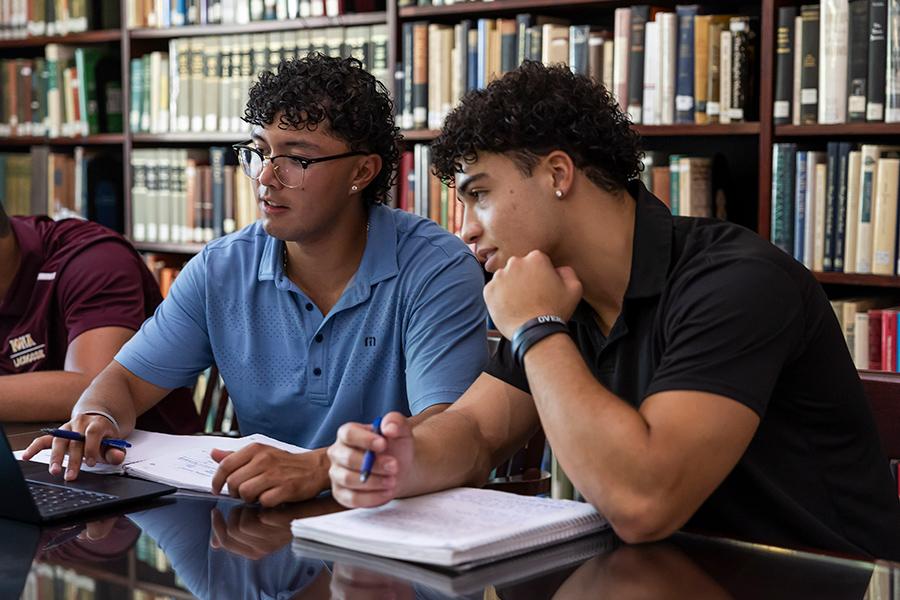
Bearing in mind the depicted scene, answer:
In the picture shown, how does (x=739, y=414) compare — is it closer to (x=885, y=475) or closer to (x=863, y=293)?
(x=885, y=475)

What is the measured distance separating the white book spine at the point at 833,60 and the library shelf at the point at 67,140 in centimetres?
231

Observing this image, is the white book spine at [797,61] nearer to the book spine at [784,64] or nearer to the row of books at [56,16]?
the book spine at [784,64]

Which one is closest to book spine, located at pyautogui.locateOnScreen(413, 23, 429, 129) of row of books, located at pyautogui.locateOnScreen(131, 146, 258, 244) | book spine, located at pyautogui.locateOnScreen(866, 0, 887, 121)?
row of books, located at pyautogui.locateOnScreen(131, 146, 258, 244)

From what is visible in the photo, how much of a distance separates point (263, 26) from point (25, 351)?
1609 mm

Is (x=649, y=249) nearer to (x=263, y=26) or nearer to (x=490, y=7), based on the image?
(x=490, y=7)

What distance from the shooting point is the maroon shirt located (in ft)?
7.36

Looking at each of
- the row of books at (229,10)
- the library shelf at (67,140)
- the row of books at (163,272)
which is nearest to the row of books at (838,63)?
the row of books at (229,10)

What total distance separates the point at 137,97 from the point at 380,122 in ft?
6.95

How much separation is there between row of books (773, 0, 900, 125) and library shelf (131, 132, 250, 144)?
5.43ft

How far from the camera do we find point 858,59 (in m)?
2.68

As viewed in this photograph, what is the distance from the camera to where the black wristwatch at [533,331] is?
1.37 m

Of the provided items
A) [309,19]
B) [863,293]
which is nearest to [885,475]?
[863,293]

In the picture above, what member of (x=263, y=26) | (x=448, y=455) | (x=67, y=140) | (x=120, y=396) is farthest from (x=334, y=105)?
(x=67, y=140)

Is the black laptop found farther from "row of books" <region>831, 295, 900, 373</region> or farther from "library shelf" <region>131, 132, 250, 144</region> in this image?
"library shelf" <region>131, 132, 250, 144</region>
